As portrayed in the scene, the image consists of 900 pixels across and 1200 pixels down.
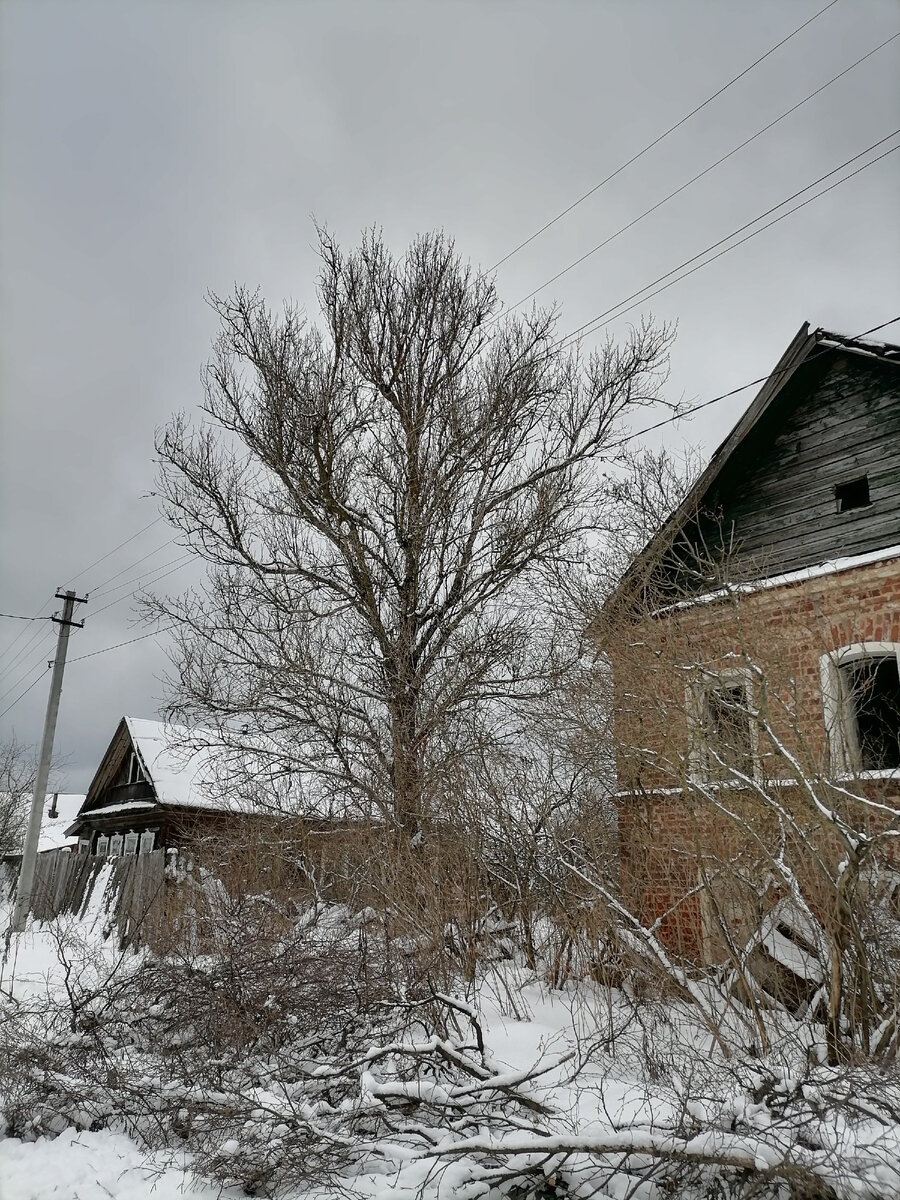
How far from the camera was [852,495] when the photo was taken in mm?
9781

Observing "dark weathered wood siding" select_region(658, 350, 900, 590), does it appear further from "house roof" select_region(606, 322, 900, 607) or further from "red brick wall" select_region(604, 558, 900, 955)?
"red brick wall" select_region(604, 558, 900, 955)

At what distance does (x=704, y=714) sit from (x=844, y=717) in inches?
37.7

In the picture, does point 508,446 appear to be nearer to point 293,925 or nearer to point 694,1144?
point 293,925

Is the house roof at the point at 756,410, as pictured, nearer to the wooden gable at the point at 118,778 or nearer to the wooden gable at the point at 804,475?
the wooden gable at the point at 804,475

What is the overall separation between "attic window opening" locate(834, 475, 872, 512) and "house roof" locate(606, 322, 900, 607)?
1312 millimetres

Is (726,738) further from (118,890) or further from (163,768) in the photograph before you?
(163,768)

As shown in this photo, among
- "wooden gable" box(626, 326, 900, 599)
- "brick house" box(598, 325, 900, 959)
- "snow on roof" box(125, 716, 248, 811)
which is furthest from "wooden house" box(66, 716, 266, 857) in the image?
"brick house" box(598, 325, 900, 959)

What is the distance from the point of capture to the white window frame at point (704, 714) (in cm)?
591

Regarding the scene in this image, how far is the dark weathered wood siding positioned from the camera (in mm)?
9250

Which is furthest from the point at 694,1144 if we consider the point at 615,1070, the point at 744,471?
the point at 744,471

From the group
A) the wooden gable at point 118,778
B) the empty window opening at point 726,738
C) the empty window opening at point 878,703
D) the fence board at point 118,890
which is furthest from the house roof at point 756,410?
the wooden gable at point 118,778


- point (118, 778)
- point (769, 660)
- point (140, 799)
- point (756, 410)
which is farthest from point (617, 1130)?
point (118, 778)

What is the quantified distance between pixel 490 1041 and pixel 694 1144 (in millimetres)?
2401

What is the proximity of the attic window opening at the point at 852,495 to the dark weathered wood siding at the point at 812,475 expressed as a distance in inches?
2.8
